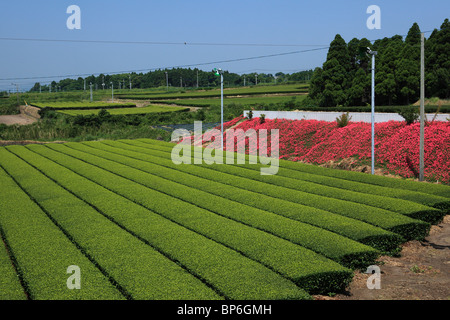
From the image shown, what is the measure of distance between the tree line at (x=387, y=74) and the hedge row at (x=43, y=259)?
1462 inches

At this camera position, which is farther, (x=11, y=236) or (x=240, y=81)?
(x=240, y=81)

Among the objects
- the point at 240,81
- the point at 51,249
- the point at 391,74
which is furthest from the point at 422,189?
the point at 240,81

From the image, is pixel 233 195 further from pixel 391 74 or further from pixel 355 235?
pixel 391 74

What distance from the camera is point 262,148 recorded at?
33.5m

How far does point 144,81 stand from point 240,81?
3946 cm

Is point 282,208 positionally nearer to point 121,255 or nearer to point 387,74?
point 121,255

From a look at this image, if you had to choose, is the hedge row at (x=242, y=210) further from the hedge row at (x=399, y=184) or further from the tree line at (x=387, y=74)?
the tree line at (x=387, y=74)

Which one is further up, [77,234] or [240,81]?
[240,81]

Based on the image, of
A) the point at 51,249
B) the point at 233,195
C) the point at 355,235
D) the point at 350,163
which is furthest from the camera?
the point at 350,163

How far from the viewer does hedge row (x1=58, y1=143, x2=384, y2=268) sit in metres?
12.0

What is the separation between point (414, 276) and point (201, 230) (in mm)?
6314

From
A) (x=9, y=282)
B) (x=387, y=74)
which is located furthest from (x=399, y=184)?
(x=387, y=74)

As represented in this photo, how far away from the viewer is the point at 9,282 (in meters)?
10.3

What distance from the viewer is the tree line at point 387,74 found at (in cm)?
4572
